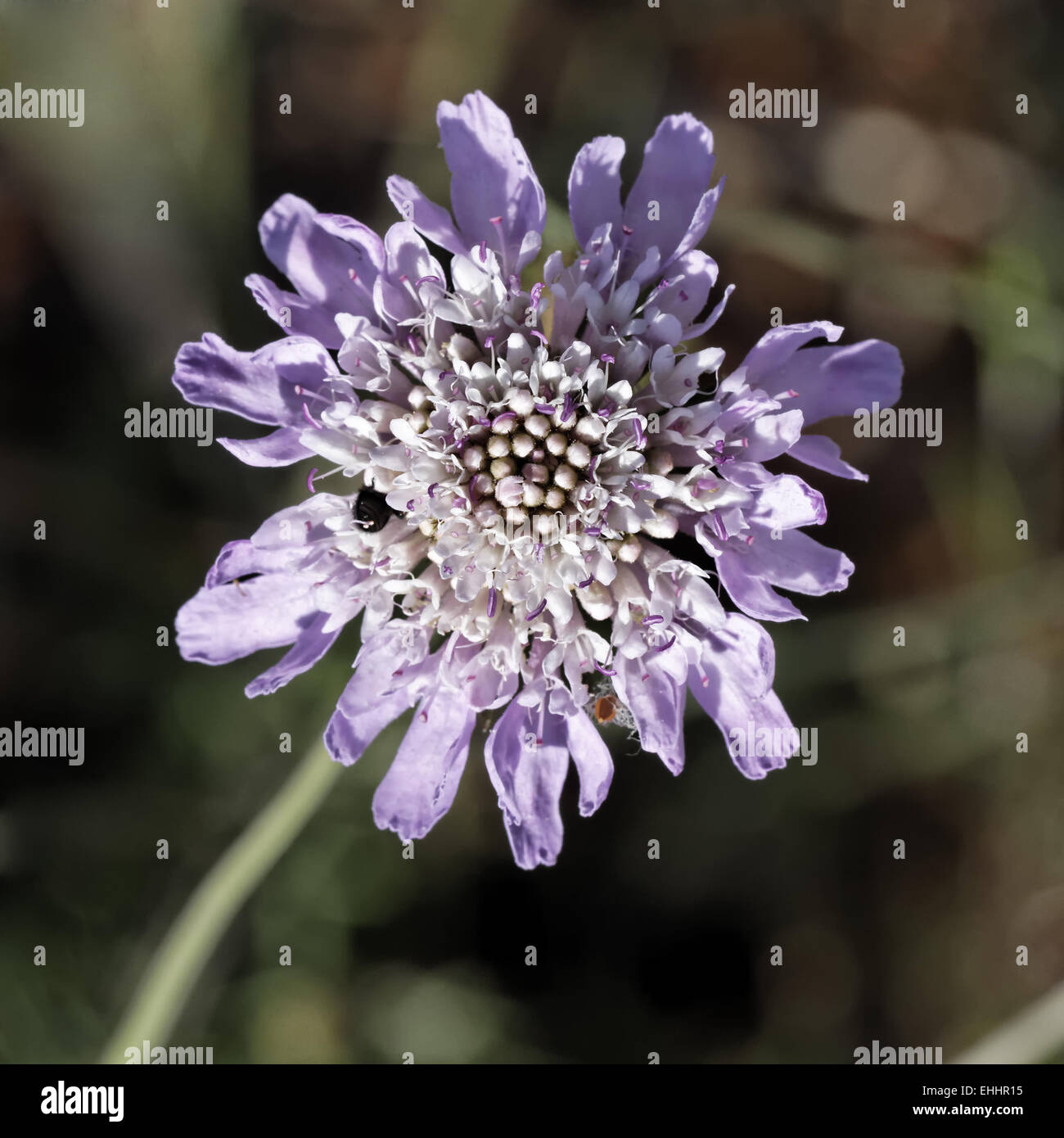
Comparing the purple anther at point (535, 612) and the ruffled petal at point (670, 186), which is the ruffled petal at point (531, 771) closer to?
the purple anther at point (535, 612)

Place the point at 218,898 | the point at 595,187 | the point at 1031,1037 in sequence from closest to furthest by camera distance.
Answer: the point at 595,187, the point at 218,898, the point at 1031,1037

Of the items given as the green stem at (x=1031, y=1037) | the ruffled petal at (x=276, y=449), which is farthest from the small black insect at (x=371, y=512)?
the green stem at (x=1031, y=1037)

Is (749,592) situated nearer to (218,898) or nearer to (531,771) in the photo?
(531,771)

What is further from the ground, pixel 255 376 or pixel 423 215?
pixel 423 215

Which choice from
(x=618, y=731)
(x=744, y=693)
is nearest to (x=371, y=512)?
(x=744, y=693)

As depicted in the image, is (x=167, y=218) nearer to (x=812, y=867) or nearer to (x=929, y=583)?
(x=929, y=583)

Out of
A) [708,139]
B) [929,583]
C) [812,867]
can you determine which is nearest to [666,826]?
[812,867]

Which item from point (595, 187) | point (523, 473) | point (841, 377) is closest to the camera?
point (523, 473)
